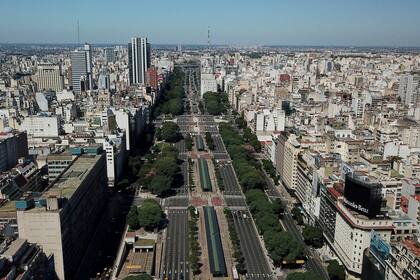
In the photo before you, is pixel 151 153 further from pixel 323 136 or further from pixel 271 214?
pixel 271 214

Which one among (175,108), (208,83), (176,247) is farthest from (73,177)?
(208,83)

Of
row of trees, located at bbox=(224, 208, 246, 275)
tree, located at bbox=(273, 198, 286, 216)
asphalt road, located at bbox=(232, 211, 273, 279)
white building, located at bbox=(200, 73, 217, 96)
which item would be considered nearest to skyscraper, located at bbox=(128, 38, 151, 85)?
white building, located at bbox=(200, 73, 217, 96)

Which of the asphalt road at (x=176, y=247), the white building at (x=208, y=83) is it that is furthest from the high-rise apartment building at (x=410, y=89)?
the asphalt road at (x=176, y=247)

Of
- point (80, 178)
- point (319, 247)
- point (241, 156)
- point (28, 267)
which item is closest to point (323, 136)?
point (241, 156)

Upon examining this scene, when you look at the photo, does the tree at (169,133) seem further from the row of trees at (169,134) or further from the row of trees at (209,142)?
the row of trees at (209,142)

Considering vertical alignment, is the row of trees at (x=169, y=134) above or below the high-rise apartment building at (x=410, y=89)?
below

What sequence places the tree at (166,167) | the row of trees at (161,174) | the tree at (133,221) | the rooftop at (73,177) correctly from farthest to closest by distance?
the tree at (166,167) < the row of trees at (161,174) < the tree at (133,221) < the rooftop at (73,177)

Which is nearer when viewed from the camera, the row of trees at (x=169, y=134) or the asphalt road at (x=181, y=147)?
the asphalt road at (x=181, y=147)
